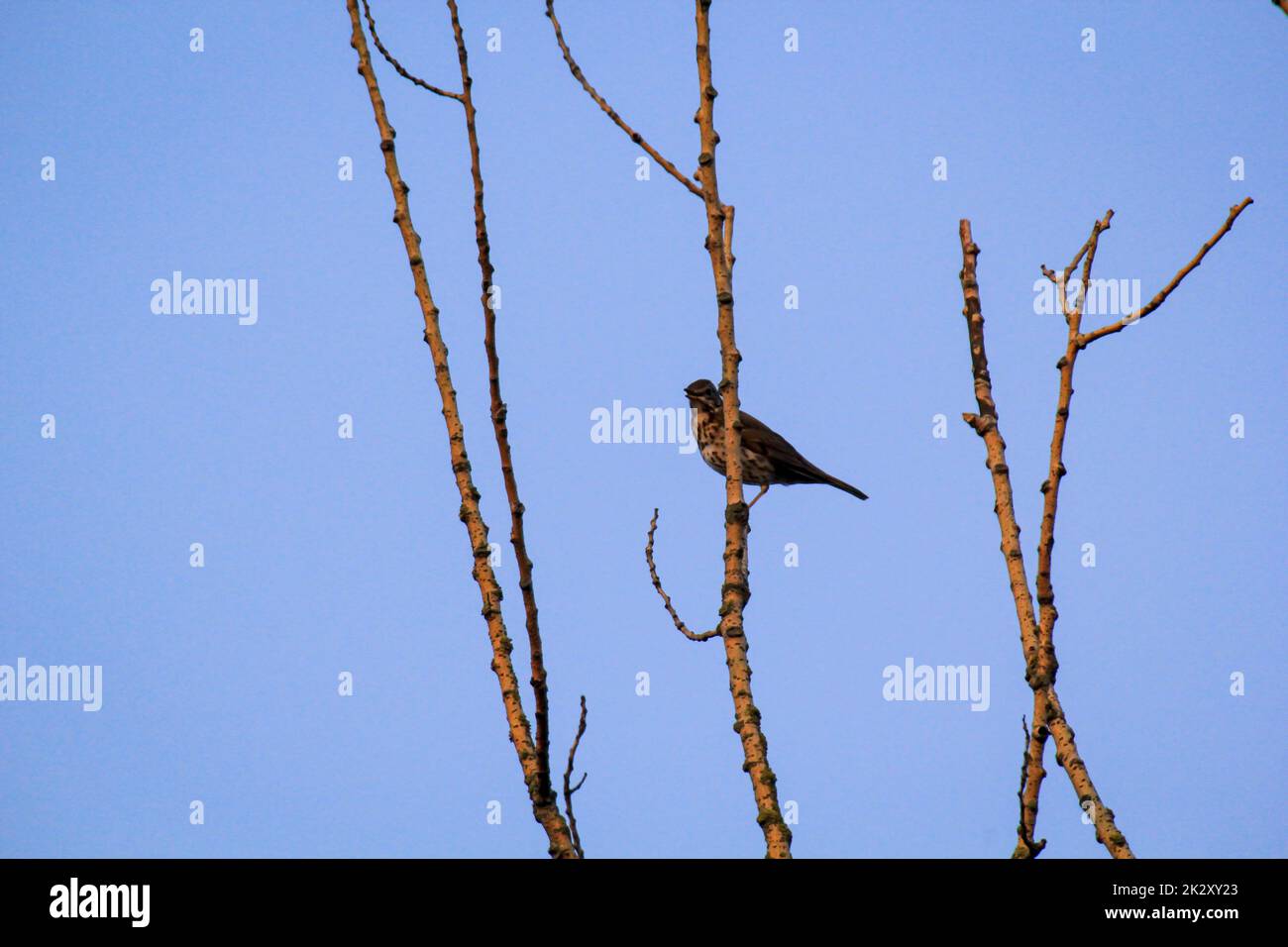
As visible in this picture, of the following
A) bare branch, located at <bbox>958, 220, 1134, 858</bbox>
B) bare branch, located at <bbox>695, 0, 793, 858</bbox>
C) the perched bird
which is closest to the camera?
bare branch, located at <bbox>958, 220, 1134, 858</bbox>

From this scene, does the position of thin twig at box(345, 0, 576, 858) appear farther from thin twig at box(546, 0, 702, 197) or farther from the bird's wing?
the bird's wing

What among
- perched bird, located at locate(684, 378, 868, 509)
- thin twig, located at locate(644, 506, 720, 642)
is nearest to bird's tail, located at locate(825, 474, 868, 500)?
perched bird, located at locate(684, 378, 868, 509)

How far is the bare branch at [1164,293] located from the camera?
2.76m

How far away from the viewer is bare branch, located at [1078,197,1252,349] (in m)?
2.76

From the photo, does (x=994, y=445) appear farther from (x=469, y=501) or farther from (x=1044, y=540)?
(x=469, y=501)

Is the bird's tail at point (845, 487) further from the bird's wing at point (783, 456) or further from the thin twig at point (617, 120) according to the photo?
the thin twig at point (617, 120)

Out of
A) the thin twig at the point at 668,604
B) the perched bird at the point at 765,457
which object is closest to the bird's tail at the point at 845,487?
the perched bird at the point at 765,457

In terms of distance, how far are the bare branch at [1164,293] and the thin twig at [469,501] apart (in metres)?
1.46

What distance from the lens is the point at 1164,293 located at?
2797 millimetres

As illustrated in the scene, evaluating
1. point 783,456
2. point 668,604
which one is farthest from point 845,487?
point 668,604

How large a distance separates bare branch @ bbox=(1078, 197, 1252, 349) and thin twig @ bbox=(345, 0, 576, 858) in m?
1.46

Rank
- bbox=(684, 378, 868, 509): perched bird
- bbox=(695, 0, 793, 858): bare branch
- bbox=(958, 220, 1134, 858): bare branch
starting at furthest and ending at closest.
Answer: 1. bbox=(684, 378, 868, 509): perched bird
2. bbox=(695, 0, 793, 858): bare branch
3. bbox=(958, 220, 1134, 858): bare branch

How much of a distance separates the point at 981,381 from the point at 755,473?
6.28 meters
